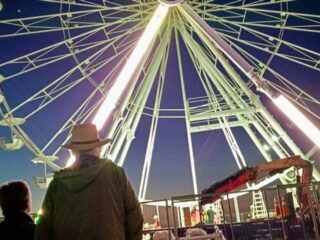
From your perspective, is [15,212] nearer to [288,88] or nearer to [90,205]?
[90,205]

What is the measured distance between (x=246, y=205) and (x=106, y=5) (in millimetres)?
10952

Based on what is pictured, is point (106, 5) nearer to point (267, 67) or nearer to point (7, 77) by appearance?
point (7, 77)

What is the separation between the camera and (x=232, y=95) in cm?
1627

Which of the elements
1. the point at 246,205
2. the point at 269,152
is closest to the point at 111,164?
the point at 269,152

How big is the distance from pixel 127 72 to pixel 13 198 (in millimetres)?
8627

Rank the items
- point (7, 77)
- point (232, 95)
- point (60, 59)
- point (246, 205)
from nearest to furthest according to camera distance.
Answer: point (7, 77) < point (60, 59) < point (232, 95) < point (246, 205)

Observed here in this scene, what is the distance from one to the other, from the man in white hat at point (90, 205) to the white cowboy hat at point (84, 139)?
0.22ft

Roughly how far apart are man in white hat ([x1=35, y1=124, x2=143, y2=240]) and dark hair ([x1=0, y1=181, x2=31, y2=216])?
373mm

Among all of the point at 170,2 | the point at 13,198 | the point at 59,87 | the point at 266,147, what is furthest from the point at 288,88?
the point at 13,198

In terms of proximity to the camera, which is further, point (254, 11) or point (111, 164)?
point (254, 11)

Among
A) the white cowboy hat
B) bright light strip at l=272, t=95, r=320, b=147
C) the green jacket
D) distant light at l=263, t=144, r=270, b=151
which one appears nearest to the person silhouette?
the green jacket

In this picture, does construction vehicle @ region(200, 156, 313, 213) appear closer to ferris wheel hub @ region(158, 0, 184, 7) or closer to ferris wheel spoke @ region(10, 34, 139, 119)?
ferris wheel hub @ region(158, 0, 184, 7)

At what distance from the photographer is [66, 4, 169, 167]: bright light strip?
35.0 feet

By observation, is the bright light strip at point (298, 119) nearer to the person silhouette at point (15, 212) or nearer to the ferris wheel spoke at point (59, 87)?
the ferris wheel spoke at point (59, 87)
